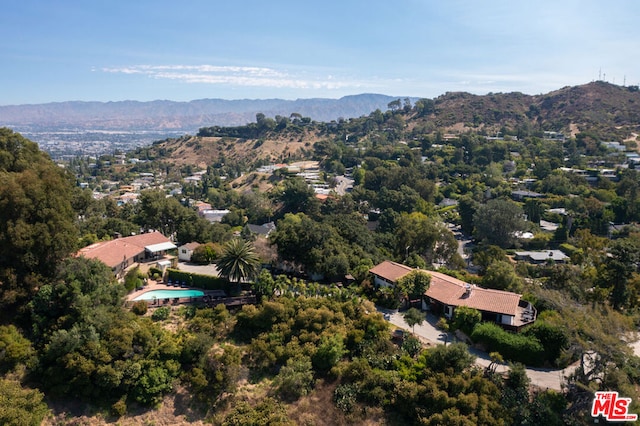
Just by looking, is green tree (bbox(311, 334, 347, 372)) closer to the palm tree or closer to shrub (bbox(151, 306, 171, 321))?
the palm tree

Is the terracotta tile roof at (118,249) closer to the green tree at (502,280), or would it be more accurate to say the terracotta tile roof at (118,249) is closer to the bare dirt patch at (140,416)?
the bare dirt patch at (140,416)

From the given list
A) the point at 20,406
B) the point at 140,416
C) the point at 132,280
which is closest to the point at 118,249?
the point at 132,280

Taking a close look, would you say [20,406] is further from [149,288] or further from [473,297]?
[473,297]

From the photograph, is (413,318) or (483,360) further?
(413,318)

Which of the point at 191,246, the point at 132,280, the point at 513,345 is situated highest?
the point at 191,246

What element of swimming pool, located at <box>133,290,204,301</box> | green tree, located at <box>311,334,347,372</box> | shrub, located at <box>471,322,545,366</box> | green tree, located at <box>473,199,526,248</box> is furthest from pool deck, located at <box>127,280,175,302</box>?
green tree, located at <box>473,199,526,248</box>

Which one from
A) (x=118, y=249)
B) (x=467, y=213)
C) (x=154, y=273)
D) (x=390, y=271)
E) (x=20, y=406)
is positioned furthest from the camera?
(x=467, y=213)
